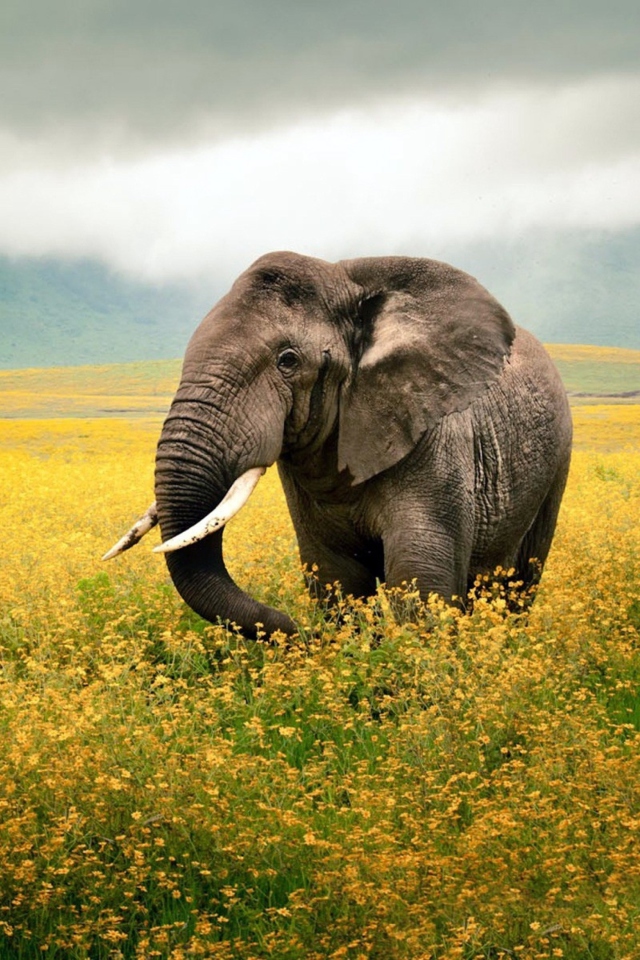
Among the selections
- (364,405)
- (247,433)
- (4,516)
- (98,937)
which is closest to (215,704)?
(247,433)

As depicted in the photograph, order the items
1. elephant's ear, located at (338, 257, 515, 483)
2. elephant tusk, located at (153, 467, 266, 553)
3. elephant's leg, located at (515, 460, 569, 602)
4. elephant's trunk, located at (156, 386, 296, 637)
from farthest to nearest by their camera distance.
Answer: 1. elephant's leg, located at (515, 460, 569, 602)
2. elephant's ear, located at (338, 257, 515, 483)
3. elephant's trunk, located at (156, 386, 296, 637)
4. elephant tusk, located at (153, 467, 266, 553)

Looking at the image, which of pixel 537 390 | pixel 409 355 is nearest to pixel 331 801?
pixel 409 355

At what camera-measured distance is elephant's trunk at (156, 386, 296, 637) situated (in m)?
7.35

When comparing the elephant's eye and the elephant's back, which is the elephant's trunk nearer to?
the elephant's eye

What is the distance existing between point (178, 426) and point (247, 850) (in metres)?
2.86

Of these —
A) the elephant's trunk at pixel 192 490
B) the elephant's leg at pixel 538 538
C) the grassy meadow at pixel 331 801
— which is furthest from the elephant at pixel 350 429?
the elephant's leg at pixel 538 538

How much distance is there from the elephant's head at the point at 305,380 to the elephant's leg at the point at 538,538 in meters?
2.44

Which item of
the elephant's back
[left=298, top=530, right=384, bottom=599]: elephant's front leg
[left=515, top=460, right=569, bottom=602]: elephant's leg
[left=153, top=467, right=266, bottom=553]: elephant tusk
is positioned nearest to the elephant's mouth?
[left=153, top=467, right=266, bottom=553]: elephant tusk

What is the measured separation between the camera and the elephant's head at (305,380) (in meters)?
7.43

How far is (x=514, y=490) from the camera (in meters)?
9.63

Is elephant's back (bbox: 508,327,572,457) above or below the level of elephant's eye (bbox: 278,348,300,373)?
below

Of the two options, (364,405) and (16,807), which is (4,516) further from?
(16,807)

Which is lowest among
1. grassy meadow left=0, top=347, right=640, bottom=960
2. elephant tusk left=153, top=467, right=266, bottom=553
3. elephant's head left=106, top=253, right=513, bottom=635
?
grassy meadow left=0, top=347, right=640, bottom=960

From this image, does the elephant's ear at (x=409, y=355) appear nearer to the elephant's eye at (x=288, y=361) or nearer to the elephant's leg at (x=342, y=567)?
the elephant's eye at (x=288, y=361)
